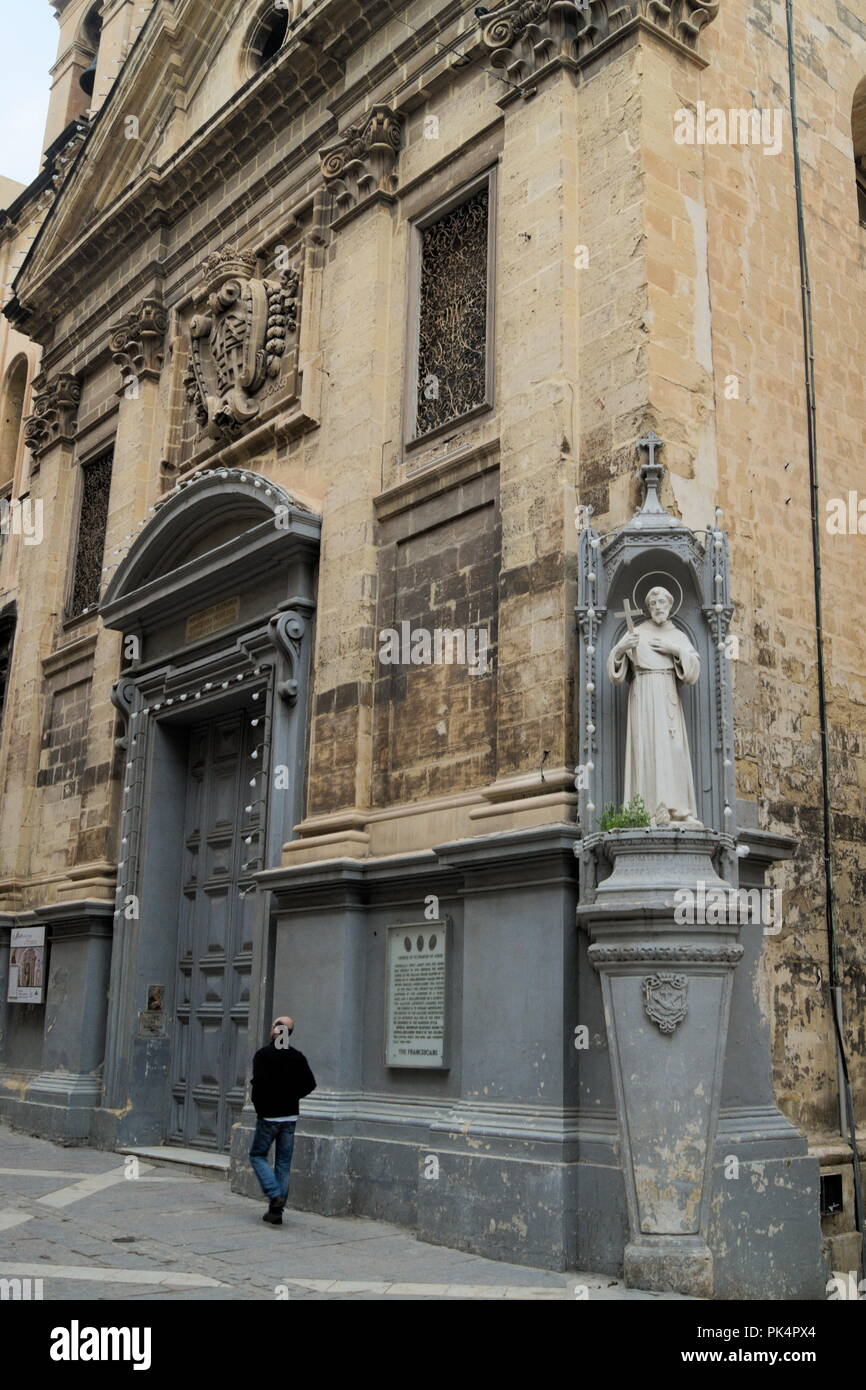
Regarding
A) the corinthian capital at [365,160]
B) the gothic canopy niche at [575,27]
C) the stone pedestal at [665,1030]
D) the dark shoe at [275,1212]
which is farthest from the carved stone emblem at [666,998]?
the corinthian capital at [365,160]

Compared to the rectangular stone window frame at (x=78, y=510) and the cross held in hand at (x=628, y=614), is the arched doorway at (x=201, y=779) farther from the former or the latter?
the cross held in hand at (x=628, y=614)

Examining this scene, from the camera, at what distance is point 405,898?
10883mm

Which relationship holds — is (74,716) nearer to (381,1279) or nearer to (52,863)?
(52,863)

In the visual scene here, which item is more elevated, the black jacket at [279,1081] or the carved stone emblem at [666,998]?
the carved stone emblem at [666,998]

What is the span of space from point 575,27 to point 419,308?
8.82 feet

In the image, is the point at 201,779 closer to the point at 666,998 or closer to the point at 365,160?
the point at 365,160

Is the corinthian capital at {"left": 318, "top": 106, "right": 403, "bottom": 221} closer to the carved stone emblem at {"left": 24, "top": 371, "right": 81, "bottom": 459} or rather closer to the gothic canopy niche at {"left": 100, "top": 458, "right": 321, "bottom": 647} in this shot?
the gothic canopy niche at {"left": 100, "top": 458, "right": 321, "bottom": 647}

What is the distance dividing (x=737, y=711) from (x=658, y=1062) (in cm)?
291

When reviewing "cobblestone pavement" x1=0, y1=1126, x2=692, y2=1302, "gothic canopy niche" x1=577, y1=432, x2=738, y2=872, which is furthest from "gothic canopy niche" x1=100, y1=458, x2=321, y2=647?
"cobblestone pavement" x1=0, y1=1126, x2=692, y2=1302

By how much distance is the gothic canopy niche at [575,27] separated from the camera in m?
10.6

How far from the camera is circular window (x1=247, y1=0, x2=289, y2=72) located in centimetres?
1623

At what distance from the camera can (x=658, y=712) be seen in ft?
29.1

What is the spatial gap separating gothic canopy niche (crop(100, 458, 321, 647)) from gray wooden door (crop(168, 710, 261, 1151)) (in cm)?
122

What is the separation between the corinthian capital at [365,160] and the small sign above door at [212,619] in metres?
4.06
